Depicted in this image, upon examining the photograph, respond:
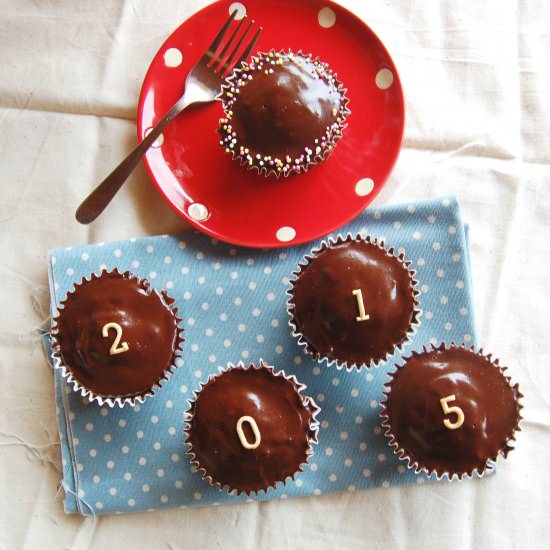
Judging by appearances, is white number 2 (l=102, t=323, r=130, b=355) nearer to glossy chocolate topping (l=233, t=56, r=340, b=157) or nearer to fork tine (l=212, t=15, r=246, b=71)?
glossy chocolate topping (l=233, t=56, r=340, b=157)

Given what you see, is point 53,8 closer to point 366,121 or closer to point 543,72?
point 366,121

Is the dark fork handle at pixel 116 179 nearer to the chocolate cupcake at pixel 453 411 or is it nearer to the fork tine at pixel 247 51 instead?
the fork tine at pixel 247 51

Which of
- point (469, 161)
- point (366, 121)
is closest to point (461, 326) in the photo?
point (469, 161)

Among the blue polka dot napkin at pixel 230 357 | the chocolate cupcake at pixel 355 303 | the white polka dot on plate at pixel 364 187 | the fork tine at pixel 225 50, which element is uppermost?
the fork tine at pixel 225 50

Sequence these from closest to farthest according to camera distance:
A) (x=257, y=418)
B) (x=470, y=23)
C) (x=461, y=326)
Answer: (x=257, y=418) < (x=461, y=326) < (x=470, y=23)

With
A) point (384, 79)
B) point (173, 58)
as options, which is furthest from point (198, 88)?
point (384, 79)

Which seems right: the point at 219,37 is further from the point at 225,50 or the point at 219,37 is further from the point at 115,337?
the point at 115,337

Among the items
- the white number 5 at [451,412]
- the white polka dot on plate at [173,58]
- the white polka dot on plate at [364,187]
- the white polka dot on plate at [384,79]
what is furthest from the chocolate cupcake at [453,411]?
the white polka dot on plate at [173,58]
